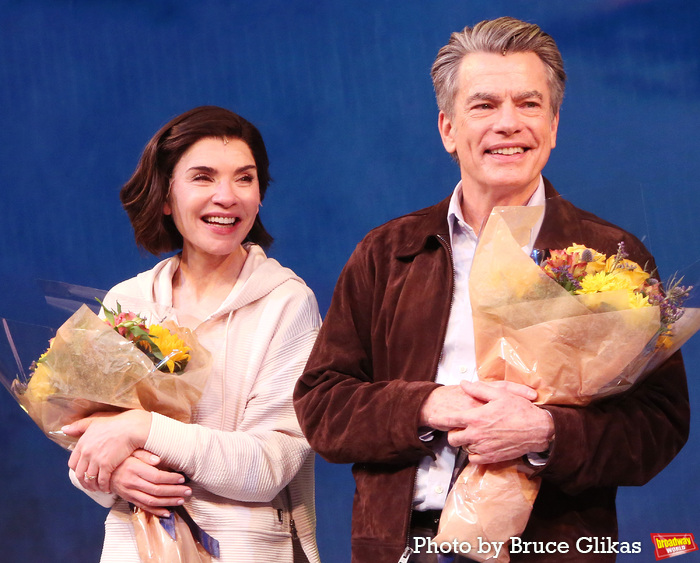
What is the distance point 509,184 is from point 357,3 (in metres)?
1.88

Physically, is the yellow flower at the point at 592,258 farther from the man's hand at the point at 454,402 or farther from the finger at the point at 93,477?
the finger at the point at 93,477

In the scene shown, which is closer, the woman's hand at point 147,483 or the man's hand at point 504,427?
the man's hand at point 504,427

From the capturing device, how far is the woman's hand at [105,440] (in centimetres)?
209

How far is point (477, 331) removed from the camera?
1768 millimetres

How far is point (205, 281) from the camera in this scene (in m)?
2.51

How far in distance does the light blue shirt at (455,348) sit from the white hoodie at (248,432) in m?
0.43

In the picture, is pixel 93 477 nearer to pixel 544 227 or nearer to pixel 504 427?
pixel 504 427

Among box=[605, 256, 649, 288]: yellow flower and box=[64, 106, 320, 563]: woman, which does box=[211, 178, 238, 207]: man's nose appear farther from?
box=[605, 256, 649, 288]: yellow flower

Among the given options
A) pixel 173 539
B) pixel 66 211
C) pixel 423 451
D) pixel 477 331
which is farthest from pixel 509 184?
pixel 66 211

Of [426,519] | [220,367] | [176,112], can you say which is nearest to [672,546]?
[426,519]

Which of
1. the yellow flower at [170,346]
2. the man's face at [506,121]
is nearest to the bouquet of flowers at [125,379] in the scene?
the yellow flower at [170,346]

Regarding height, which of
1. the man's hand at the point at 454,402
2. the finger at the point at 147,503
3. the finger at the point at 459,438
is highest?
the man's hand at the point at 454,402

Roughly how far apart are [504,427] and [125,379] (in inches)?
33.4

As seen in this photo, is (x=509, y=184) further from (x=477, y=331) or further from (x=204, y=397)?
(x=204, y=397)
